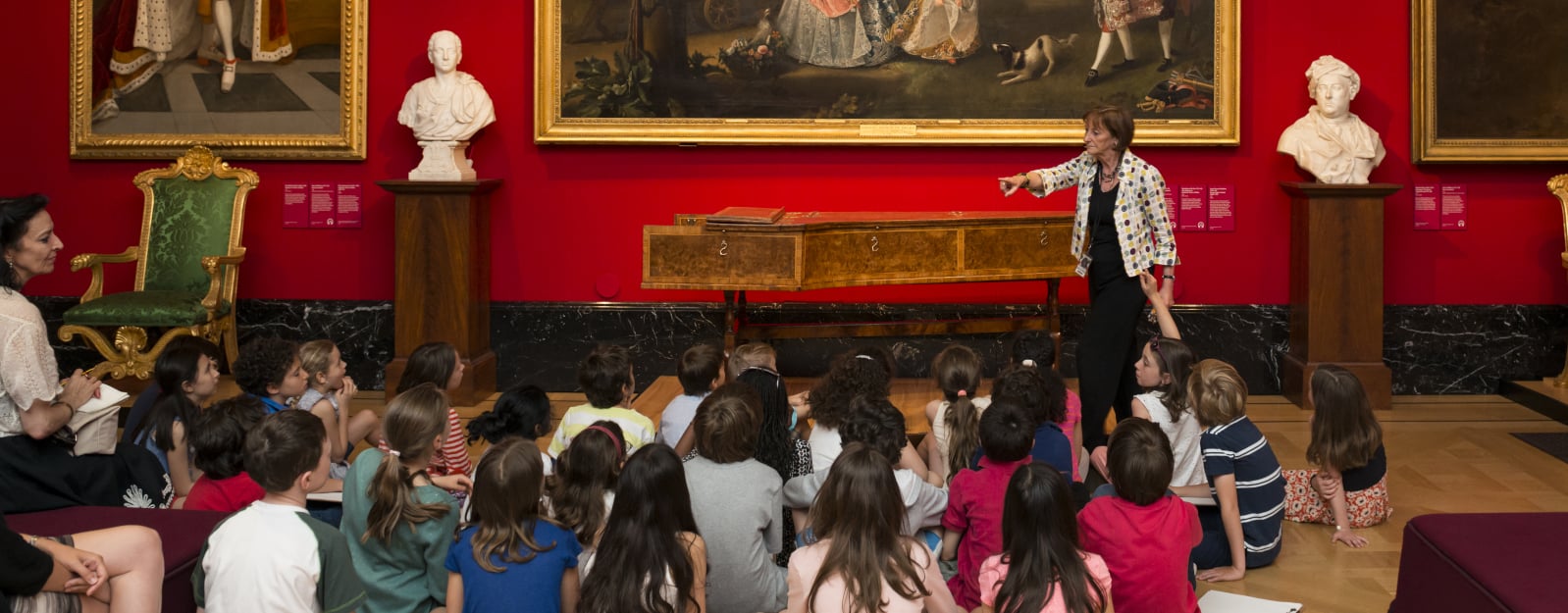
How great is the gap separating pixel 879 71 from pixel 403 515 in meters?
5.41

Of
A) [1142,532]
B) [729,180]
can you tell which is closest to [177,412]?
[1142,532]

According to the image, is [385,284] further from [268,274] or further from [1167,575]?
[1167,575]

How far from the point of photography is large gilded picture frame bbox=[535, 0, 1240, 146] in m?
9.03

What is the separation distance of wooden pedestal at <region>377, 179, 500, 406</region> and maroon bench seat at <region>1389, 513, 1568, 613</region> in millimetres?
5865

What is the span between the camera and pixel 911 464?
5125mm

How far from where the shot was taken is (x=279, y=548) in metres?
3.78

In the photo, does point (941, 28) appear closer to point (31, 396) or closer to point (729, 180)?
point (729, 180)

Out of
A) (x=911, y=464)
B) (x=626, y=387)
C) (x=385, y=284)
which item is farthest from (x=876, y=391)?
(x=385, y=284)

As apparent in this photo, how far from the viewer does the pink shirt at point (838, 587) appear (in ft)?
13.0

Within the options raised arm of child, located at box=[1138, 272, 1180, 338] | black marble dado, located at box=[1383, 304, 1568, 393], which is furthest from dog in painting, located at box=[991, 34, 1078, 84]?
raised arm of child, located at box=[1138, 272, 1180, 338]

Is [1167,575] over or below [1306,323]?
below

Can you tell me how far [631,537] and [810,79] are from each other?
5473 mm

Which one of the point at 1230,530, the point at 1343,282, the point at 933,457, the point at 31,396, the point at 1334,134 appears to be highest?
the point at 1334,134

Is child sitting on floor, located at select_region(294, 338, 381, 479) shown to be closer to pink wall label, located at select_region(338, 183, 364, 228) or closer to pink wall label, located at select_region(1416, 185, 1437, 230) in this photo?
pink wall label, located at select_region(338, 183, 364, 228)
